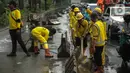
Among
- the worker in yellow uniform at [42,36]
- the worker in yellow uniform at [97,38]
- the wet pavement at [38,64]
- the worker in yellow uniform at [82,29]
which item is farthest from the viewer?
the worker in yellow uniform at [42,36]

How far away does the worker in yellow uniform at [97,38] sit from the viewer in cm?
895

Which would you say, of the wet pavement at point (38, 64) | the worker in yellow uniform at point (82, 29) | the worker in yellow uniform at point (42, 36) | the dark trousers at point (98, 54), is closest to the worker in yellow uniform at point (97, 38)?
the dark trousers at point (98, 54)

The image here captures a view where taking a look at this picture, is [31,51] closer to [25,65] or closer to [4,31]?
[25,65]

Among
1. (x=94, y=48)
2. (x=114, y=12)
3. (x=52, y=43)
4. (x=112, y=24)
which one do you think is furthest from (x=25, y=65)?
(x=114, y=12)

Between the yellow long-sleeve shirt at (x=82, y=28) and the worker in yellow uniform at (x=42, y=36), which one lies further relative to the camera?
the worker in yellow uniform at (x=42, y=36)

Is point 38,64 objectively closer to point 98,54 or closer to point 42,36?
point 42,36

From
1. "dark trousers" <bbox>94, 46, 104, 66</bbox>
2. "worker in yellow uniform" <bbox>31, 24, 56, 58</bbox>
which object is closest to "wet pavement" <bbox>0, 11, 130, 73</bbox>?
"worker in yellow uniform" <bbox>31, 24, 56, 58</bbox>

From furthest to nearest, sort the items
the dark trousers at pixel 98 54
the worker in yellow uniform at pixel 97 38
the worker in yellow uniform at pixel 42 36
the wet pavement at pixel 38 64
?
the worker in yellow uniform at pixel 42 36
the wet pavement at pixel 38 64
the dark trousers at pixel 98 54
the worker in yellow uniform at pixel 97 38

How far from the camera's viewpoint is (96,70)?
31.1 ft

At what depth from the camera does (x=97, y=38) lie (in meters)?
9.02

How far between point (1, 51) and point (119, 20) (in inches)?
261

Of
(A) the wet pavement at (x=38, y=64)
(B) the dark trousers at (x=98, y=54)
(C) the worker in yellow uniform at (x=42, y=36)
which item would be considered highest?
(B) the dark trousers at (x=98, y=54)

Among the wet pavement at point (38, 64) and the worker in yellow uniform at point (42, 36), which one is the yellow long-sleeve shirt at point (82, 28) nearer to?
the wet pavement at point (38, 64)

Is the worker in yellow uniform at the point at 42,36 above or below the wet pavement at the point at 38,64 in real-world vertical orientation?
above
